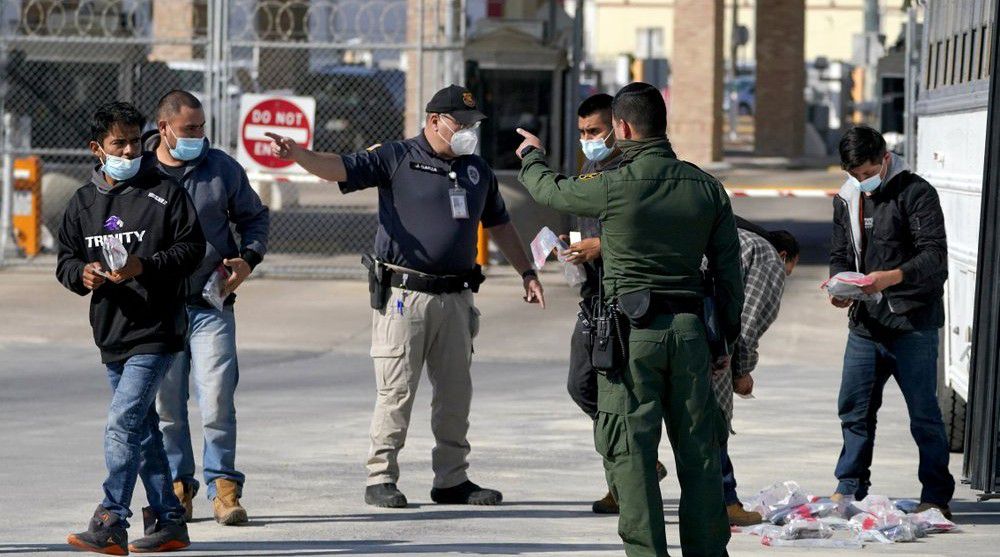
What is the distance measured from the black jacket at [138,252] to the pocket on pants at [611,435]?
1.74 m

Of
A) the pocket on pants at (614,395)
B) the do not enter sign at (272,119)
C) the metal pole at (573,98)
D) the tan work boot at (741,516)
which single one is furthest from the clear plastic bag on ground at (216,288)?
the metal pole at (573,98)

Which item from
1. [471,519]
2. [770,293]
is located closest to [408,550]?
[471,519]

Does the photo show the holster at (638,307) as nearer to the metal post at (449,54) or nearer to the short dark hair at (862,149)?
the short dark hair at (862,149)

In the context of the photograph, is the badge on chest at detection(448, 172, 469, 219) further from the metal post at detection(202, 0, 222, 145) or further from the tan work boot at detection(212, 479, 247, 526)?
the metal post at detection(202, 0, 222, 145)

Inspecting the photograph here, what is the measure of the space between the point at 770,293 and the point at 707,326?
1158 millimetres

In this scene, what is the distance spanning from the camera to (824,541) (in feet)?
24.9

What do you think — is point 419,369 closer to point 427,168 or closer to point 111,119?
point 427,168

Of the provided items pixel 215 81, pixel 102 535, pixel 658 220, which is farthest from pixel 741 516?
pixel 215 81

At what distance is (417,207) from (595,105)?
1.00m

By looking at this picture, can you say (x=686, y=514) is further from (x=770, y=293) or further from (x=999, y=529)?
(x=999, y=529)

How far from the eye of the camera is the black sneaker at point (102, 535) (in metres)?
6.86

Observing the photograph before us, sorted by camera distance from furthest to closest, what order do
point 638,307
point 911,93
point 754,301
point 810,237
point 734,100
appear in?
point 734,100, point 810,237, point 911,93, point 754,301, point 638,307

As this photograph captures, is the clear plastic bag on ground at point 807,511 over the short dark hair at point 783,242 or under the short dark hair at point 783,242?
under

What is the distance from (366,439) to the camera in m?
10.2
